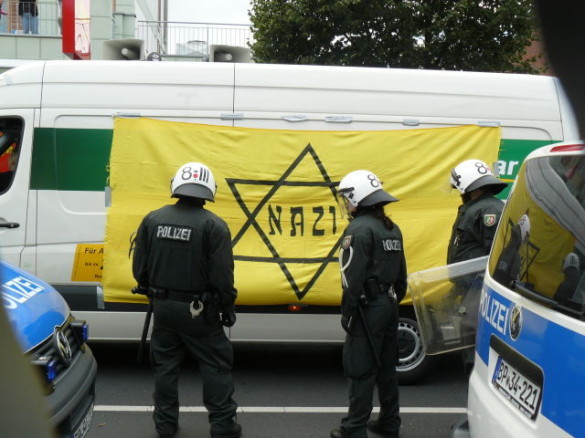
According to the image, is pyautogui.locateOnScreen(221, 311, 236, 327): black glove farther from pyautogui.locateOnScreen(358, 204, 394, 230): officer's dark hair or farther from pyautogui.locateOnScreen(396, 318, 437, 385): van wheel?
pyautogui.locateOnScreen(396, 318, 437, 385): van wheel

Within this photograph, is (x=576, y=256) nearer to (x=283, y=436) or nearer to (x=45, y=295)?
(x=45, y=295)

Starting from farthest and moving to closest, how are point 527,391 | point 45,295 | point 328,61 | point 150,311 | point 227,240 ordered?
→ point 328,61 → point 150,311 → point 227,240 → point 45,295 → point 527,391

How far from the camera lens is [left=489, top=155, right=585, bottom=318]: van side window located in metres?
2.10

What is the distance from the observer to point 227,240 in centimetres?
407

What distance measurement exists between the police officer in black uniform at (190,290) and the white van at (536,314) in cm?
169

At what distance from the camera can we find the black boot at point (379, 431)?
434 centimetres

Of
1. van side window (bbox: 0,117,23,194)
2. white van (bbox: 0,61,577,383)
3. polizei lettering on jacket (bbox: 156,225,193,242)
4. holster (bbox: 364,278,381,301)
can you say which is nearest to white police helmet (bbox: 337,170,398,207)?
holster (bbox: 364,278,381,301)

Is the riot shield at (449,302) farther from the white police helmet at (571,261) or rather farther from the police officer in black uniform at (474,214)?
the white police helmet at (571,261)

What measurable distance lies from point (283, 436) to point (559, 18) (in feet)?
14.2

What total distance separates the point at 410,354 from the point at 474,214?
55.0 inches

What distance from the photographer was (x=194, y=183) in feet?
13.5

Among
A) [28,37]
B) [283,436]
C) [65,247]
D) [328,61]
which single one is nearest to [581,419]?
[283,436]

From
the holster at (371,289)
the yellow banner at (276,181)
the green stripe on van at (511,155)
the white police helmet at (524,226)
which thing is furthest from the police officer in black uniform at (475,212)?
the white police helmet at (524,226)

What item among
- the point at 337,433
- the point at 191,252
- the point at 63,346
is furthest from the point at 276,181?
the point at 63,346
